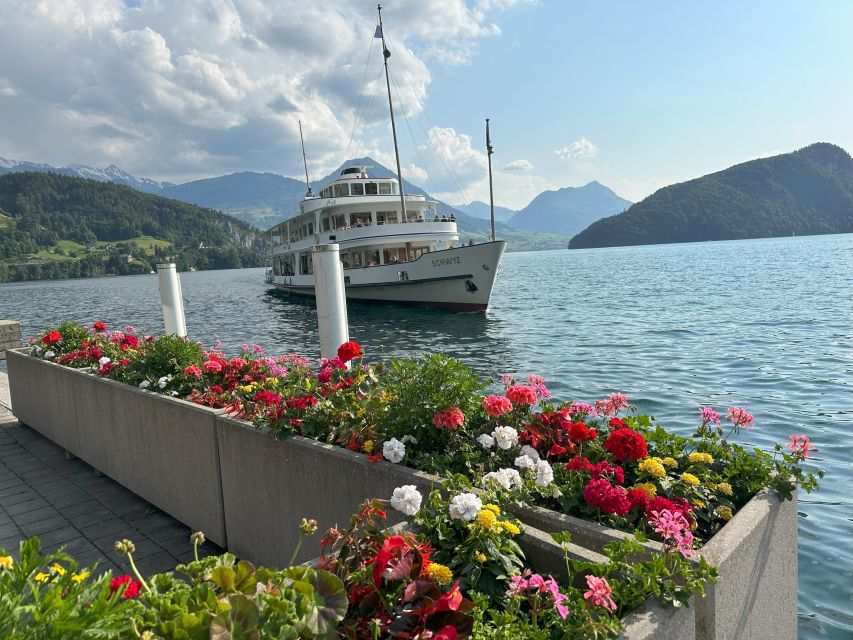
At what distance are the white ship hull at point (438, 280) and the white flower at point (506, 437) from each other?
→ 891 inches

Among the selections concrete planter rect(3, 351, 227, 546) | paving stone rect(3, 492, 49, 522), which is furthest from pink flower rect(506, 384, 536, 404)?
paving stone rect(3, 492, 49, 522)

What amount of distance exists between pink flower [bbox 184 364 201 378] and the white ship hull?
2111 centimetres

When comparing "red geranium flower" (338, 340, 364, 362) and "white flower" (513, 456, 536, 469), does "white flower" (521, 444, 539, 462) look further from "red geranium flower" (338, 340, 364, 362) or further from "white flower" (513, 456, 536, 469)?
"red geranium flower" (338, 340, 364, 362)

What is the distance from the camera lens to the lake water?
18.9 ft

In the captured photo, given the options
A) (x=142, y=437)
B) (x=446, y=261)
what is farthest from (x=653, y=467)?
(x=446, y=261)

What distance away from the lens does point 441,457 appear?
115 inches

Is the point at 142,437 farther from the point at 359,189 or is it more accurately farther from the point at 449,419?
the point at 359,189

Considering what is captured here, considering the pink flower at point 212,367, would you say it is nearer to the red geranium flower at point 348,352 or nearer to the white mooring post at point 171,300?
the red geranium flower at point 348,352

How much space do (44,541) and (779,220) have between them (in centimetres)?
16930

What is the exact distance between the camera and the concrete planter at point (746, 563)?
2.03m

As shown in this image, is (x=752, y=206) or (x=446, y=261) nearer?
(x=446, y=261)

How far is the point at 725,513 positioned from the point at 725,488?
140 mm

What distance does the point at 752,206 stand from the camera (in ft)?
487

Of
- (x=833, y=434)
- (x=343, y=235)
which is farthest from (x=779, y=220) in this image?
(x=833, y=434)
